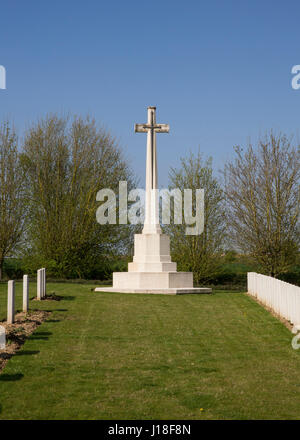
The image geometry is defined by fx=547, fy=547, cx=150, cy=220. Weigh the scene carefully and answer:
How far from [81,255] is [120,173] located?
500 cm

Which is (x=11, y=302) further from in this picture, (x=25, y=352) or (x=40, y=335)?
(x=25, y=352)

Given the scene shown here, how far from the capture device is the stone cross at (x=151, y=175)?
19844 mm

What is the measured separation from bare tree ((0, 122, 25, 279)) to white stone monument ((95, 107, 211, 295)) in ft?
37.6

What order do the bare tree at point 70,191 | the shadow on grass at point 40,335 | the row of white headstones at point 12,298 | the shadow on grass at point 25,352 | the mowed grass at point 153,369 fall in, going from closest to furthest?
the mowed grass at point 153,369 < the shadow on grass at point 25,352 < the row of white headstones at point 12,298 < the shadow on grass at point 40,335 < the bare tree at point 70,191

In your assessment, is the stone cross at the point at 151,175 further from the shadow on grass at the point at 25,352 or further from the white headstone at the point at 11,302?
the shadow on grass at the point at 25,352

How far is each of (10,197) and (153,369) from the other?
932 inches

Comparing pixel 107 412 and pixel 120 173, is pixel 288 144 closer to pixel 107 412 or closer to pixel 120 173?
pixel 120 173

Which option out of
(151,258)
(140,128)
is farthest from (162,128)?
(151,258)

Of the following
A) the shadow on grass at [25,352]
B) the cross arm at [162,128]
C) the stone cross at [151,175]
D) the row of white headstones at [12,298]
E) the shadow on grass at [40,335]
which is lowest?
the shadow on grass at [25,352]

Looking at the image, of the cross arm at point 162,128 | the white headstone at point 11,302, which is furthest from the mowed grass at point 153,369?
the cross arm at point 162,128

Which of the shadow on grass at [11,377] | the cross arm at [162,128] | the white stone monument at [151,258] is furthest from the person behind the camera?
the cross arm at [162,128]

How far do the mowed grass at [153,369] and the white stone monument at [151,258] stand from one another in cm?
631

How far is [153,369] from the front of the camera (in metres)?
7.16
